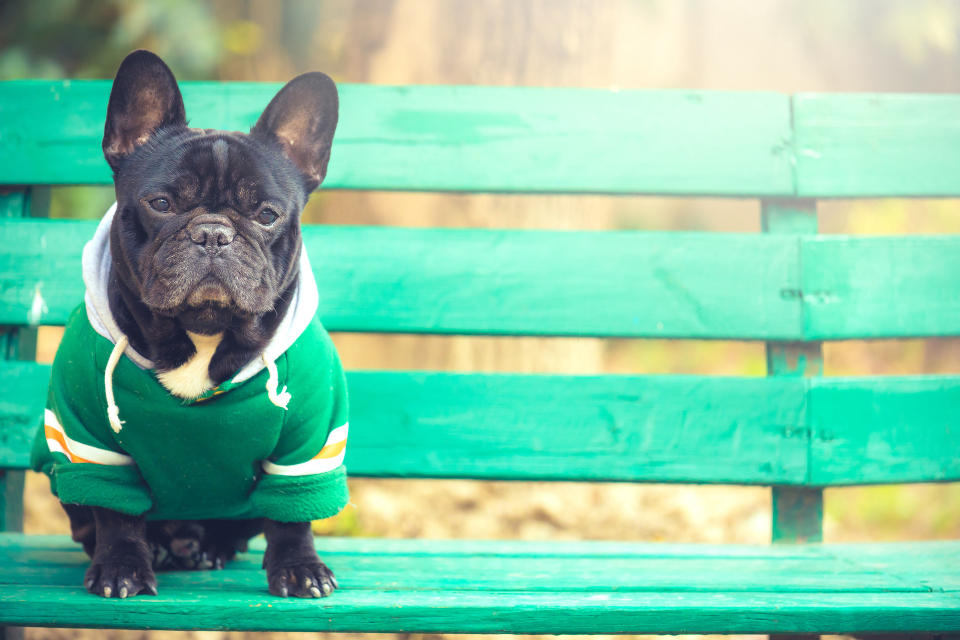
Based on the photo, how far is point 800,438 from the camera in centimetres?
206

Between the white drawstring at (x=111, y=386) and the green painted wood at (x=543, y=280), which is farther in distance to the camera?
the green painted wood at (x=543, y=280)

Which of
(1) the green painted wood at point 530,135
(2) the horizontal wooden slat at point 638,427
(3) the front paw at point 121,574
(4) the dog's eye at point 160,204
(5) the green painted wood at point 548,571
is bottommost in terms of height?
(3) the front paw at point 121,574

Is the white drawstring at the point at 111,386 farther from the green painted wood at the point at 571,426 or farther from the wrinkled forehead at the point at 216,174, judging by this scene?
the green painted wood at the point at 571,426

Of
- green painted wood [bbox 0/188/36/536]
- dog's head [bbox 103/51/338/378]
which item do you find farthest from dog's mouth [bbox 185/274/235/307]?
green painted wood [bbox 0/188/36/536]

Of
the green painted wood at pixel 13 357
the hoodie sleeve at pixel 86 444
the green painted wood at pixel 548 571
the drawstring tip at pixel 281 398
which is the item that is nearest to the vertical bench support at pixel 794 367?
the green painted wood at pixel 548 571

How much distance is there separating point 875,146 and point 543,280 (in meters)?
0.86

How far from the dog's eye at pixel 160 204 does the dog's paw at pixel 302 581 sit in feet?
2.15

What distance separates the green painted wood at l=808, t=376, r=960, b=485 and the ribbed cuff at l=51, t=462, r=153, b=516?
4.75ft

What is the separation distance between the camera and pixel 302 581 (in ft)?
4.83

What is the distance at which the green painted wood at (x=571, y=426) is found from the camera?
2.07 m

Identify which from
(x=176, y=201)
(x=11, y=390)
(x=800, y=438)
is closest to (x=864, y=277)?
(x=800, y=438)

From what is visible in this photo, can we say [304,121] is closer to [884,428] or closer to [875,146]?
[875,146]

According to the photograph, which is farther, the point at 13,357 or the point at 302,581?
the point at 13,357

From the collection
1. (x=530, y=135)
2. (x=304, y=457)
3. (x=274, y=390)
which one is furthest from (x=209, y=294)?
(x=530, y=135)
